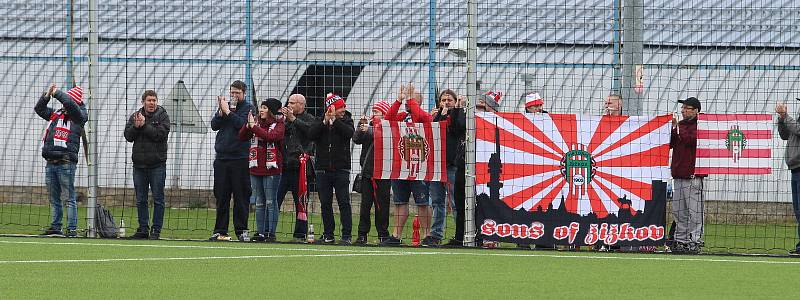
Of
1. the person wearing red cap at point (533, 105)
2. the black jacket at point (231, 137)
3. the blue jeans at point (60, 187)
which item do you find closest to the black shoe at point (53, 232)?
the blue jeans at point (60, 187)

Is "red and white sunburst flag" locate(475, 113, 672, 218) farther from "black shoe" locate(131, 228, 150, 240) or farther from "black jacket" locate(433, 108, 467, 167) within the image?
"black shoe" locate(131, 228, 150, 240)

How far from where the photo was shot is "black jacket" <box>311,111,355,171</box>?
15.0 metres

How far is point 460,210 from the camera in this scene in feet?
48.4

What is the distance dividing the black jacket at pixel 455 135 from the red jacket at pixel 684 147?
196cm

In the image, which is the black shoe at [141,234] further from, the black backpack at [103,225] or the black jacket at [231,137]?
the black jacket at [231,137]

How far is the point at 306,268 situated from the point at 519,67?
8.23 m

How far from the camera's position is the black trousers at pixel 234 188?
1547cm

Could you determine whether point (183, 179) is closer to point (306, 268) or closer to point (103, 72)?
point (103, 72)

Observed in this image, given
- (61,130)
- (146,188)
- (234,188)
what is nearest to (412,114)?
(234,188)

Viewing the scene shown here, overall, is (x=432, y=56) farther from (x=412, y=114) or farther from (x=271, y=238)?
(x=271, y=238)

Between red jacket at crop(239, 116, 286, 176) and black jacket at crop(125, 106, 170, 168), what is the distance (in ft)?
2.89

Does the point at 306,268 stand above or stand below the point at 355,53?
below

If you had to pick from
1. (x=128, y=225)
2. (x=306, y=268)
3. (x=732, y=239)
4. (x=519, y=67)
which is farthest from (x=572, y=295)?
(x=128, y=225)

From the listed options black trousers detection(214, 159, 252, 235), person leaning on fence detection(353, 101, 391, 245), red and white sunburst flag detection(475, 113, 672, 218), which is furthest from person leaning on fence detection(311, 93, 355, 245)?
red and white sunburst flag detection(475, 113, 672, 218)
